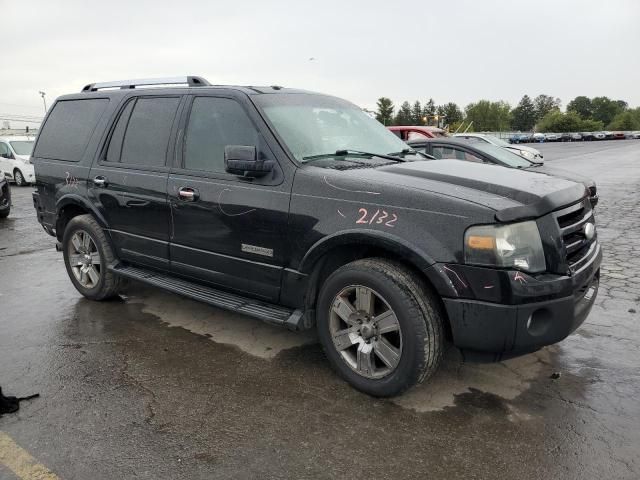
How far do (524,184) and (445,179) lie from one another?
1.57 ft

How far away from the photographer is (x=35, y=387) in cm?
355

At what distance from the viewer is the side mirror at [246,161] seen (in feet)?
11.7

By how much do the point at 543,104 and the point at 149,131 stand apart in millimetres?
174218

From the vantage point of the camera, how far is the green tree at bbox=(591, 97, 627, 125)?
161250 mm

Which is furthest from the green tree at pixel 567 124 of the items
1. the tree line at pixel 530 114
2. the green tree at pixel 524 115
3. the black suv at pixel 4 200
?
the black suv at pixel 4 200

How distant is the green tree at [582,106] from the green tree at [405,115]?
61.3m

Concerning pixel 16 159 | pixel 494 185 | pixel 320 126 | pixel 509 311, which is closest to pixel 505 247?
pixel 509 311

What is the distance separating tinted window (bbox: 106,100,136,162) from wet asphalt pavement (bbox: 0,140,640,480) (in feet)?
4.79

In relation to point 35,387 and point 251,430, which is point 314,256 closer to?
point 251,430

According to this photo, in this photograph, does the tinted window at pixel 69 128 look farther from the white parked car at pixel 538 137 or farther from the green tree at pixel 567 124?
the green tree at pixel 567 124

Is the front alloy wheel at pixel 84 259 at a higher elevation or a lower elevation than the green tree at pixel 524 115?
lower

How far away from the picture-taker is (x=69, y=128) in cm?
539

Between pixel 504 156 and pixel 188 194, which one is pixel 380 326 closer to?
pixel 188 194

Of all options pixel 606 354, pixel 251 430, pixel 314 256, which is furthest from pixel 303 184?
pixel 606 354
